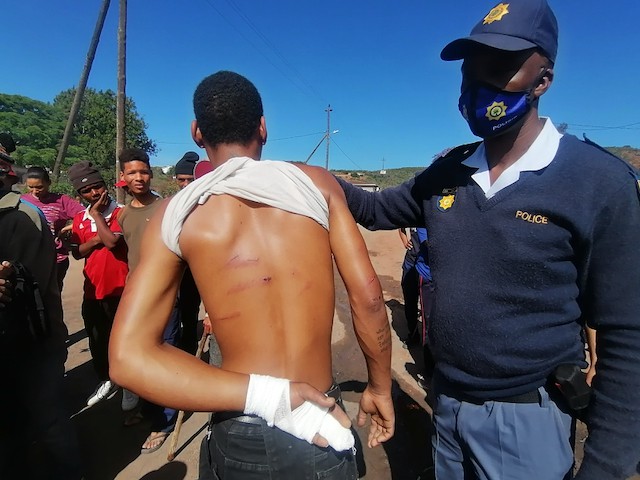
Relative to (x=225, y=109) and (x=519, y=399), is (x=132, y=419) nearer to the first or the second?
(x=225, y=109)

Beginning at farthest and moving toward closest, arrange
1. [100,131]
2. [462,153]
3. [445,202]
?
[100,131]
[462,153]
[445,202]

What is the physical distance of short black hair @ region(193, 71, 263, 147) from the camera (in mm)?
1482

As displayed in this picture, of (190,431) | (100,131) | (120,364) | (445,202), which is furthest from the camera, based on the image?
(100,131)

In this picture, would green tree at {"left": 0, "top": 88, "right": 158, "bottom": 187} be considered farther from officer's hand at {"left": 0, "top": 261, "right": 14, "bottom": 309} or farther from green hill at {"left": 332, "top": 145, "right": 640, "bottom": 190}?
officer's hand at {"left": 0, "top": 261, "right": 14, "bottom": 309}

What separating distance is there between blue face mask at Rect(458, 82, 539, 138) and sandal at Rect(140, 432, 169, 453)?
325 centimetres

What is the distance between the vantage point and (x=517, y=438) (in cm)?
135

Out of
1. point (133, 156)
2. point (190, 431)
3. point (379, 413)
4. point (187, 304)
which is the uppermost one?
point (133, 156)

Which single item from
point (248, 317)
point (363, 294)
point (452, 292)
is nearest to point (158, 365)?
point (248, 317)

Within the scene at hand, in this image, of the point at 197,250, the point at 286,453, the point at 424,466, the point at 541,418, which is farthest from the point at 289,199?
the point at 424,466

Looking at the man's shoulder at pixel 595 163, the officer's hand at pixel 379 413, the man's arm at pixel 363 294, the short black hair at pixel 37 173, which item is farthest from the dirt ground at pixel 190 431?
the man's shoulder at pixel 595 163

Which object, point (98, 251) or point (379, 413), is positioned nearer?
point (379, 413)

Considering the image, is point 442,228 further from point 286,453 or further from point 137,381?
point 137,381

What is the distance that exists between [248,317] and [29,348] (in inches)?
62.5

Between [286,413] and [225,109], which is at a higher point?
[225,109]
